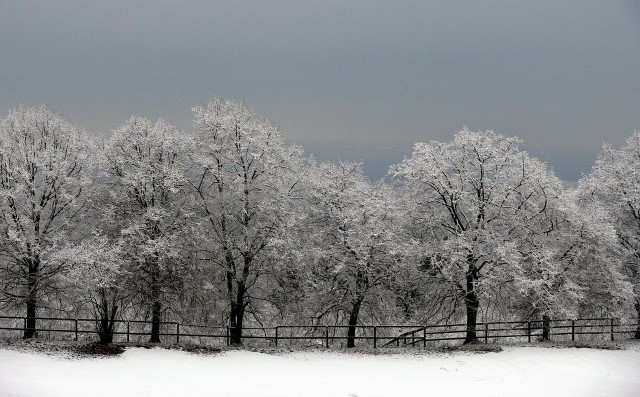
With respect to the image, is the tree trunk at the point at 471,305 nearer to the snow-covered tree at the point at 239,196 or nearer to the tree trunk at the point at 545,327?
the tree trunk at the point at 545,327

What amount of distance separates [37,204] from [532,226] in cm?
2491

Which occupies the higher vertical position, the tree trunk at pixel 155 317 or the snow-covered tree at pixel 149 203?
the snow-covered tree at pixel 149 203

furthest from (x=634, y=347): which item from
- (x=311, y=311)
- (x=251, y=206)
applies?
(x=251, y=206)

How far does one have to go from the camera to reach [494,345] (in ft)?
79.4

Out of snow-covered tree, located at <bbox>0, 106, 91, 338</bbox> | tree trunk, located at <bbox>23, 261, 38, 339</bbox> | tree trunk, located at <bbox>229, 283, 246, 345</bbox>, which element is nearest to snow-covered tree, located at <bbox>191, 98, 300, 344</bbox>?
tree trunk, located at <bbox>229, 283, 246, 345</bbox>

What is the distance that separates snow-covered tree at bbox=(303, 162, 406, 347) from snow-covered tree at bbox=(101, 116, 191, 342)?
6.92m

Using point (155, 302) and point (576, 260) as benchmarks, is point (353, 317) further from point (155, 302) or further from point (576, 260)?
point (576, 260)

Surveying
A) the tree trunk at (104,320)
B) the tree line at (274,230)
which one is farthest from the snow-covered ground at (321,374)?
the tree line at (274,230)

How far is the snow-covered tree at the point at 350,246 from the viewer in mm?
25156

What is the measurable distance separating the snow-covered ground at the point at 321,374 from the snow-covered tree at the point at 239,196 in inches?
157

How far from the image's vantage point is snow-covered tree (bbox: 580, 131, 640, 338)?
27484 mm

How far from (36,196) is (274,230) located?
458 inches

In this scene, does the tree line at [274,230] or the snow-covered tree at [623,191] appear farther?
the snow-covered tree at [623,191]

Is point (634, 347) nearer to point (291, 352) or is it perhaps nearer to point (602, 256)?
point (602, 256)
